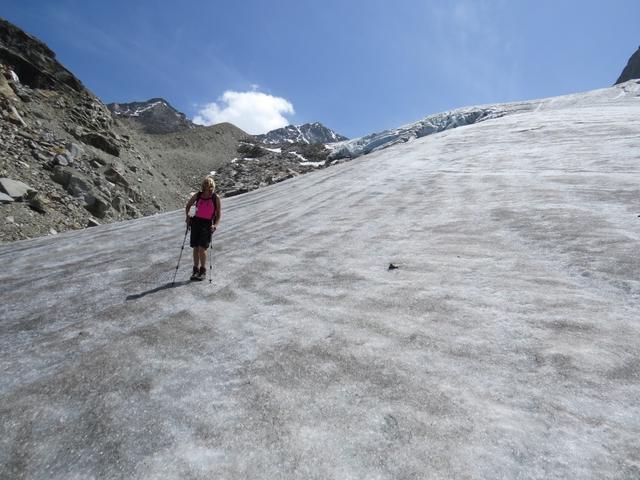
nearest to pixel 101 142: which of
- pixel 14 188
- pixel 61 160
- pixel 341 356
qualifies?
pixel 61 160

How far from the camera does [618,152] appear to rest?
1542 centimetres

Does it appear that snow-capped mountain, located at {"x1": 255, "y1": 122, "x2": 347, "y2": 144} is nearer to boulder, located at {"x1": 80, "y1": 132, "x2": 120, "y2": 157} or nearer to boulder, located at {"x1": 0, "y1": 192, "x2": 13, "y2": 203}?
boulder, located at {"x1": 80, "y1": 132, "x2": 120, "y2": 157}

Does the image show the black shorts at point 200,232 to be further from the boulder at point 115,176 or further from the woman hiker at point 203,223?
the boulder at point 115,176

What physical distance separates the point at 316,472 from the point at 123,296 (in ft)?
15.2

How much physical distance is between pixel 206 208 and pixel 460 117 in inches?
1954

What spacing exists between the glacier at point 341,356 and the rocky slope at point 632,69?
118065mm

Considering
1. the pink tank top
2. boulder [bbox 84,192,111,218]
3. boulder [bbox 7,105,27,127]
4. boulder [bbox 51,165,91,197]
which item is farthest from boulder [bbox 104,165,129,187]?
the pink tank top

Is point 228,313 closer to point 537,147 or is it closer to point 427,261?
point 427,261

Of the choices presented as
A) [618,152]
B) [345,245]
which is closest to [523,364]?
[345,245]

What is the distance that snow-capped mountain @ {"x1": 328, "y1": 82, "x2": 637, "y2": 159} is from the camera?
4353 centimetres

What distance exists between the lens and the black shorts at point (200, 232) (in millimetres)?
6734

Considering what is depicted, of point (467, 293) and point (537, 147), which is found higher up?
point (537, 147)

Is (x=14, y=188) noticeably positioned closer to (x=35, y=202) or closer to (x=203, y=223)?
(x=35, y=202)

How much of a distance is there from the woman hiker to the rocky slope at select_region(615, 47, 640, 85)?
122 m
